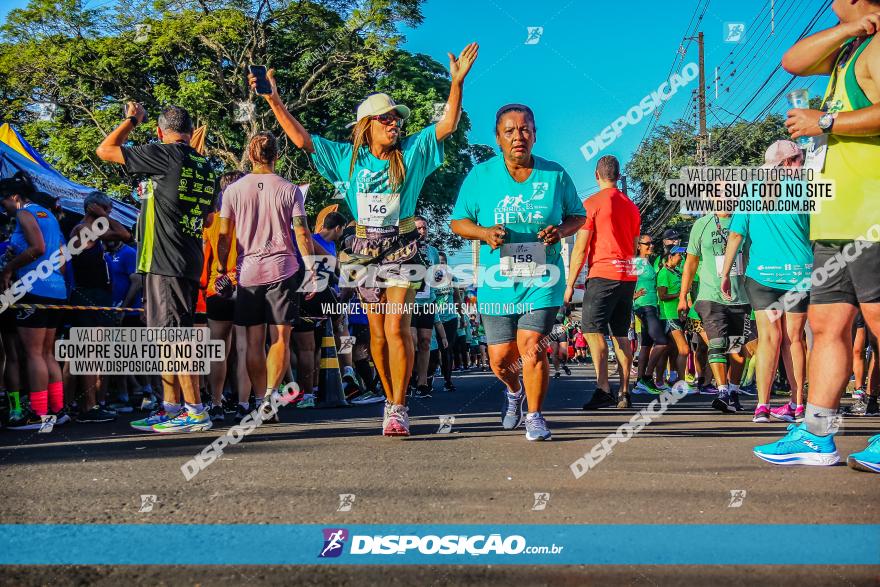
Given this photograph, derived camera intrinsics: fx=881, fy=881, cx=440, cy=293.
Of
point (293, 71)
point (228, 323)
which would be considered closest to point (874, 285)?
point (228, 323)

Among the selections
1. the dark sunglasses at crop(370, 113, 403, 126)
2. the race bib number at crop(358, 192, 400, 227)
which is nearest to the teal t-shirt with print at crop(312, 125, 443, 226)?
the race bib number at crop(358, 192, 400, 227)

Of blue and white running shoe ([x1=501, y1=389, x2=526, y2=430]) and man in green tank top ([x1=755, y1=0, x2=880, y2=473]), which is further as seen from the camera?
blue and white running shoe ([x1=501, y1=389, x2=526, y2=430])

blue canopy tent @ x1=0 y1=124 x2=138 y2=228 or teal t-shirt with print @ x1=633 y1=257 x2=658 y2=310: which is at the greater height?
blue canopy tent @ x1=0 y1=124 x2=138 y2=228

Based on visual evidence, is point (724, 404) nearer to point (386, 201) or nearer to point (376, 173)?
point (386, 201)

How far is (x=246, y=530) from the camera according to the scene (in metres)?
3.05

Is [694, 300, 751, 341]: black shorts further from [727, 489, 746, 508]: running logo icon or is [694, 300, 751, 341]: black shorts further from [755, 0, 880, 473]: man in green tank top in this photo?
[727, 489, 746, 508]: running logo icon

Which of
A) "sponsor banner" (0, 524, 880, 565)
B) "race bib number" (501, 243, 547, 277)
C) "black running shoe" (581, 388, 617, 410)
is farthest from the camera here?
"black running shoe" (581, 388, 617, 410)

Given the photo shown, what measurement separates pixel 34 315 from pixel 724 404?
245 inches

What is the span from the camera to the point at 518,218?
5.98 m

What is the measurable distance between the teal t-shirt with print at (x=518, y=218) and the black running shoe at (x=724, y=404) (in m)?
3.24

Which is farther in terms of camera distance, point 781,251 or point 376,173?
point 781,251

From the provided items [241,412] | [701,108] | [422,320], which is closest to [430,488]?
[241,412]

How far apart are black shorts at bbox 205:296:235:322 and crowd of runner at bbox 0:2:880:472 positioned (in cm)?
2

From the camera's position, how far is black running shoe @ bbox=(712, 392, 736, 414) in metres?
8.39
